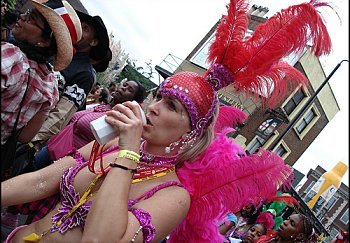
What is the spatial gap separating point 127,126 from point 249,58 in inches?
38.4

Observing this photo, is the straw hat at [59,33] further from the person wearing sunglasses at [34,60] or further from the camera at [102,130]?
the camera at [102,130]

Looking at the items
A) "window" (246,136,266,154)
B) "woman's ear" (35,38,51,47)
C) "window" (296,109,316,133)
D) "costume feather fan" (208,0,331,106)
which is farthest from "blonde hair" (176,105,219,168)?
"window" (296,109,316,133)

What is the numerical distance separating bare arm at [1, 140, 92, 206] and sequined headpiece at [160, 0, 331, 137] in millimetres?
653

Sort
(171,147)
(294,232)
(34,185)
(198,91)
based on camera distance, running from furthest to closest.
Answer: (294,232), (198,91), (171,147), (34,185)

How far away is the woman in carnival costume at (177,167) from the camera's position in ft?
4.96

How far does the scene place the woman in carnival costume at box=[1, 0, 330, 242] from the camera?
4.96 feet

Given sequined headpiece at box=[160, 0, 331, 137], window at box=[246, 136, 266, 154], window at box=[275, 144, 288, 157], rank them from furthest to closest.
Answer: window at box=[275, 144, 288, 157] → window at box=[246, 136, 266, 154] → sequined headpiece at box=[160, 0, 331, 137]

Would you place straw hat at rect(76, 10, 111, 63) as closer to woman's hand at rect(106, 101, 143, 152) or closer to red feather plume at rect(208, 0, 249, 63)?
red feather plume at rect(208, 0, 249, 63)

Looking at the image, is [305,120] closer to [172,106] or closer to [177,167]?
[177,167]

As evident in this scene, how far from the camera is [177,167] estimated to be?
205 centimetres

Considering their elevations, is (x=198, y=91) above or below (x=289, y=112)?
below

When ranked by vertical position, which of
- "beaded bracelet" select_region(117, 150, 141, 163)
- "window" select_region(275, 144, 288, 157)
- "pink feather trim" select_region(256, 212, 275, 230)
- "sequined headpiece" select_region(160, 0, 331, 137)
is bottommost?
"beaded bracelet" select_region(117, 150, 141, 163)

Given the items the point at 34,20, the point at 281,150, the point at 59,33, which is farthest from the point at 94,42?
the point at 281,150

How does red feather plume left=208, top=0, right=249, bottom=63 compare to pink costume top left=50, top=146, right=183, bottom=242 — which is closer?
pink costume top left=50, top=146, right=183, bottom=242
